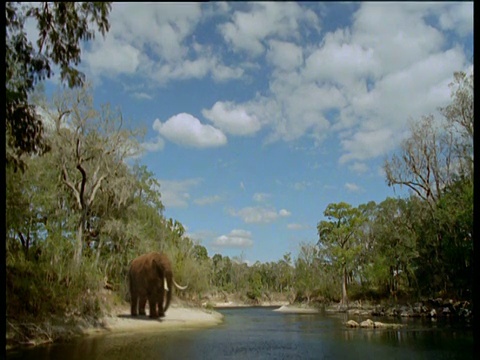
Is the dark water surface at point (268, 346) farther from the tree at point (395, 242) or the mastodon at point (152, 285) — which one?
the tree at point (395, 242)

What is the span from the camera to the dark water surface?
11938 millimetres

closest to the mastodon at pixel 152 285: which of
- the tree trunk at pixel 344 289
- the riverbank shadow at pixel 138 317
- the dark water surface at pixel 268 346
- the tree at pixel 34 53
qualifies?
the riverbank shadow at pixel 138 317

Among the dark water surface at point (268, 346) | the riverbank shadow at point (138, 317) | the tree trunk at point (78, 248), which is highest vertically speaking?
the tree trunk at point (78, 248)

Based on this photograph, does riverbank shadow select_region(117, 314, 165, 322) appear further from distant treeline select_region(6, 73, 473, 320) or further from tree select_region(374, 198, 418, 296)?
tree select_region(374, 198, 418, 296)

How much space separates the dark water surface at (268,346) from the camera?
11.9m

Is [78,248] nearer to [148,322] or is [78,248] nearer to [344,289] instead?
[148,322]

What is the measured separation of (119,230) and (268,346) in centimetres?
1300

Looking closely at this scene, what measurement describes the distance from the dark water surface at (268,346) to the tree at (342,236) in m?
24.8

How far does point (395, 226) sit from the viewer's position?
34.7m

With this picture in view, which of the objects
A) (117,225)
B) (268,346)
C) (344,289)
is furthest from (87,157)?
(344,289)

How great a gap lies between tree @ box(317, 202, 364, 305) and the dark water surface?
978 inches

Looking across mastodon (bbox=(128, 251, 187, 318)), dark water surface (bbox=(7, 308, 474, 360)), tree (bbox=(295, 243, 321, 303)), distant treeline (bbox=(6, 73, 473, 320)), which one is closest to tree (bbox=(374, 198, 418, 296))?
distant treeline (bbox=(6, 73, 473, 320))

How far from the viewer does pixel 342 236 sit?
4509 centimetres

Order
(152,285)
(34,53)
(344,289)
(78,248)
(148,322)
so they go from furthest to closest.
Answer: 1. (344,289)
2. (152,285)
3. (148,322)
4. (78,248)
5. (34,53)
